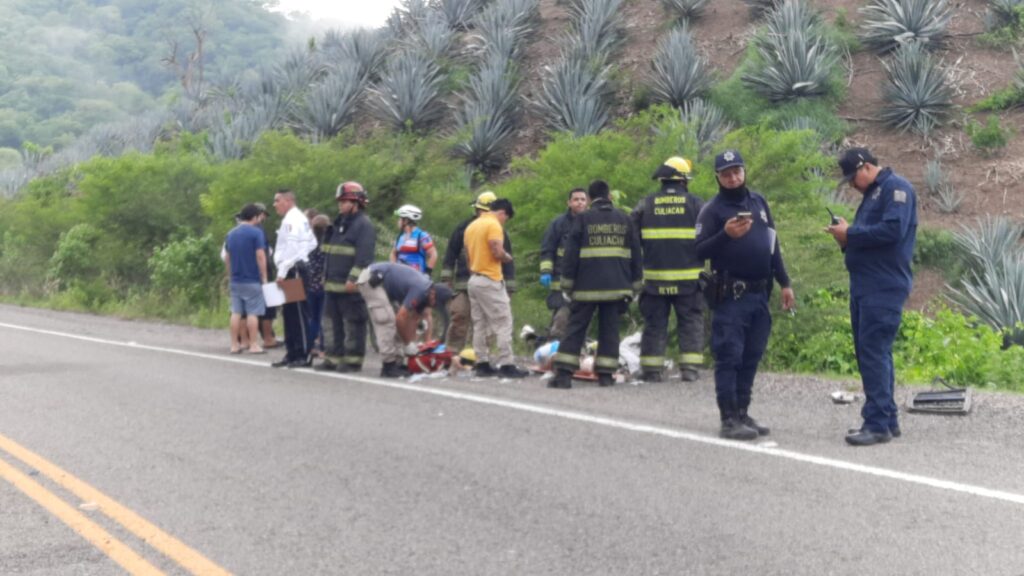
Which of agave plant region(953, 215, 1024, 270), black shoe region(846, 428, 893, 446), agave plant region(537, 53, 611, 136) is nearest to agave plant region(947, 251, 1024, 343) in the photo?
agave plant region(953, 215, 1024, 270)

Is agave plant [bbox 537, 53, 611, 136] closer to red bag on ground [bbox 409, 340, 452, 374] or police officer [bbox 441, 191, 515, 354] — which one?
police officer [bbox 441, 191, 515, 354]

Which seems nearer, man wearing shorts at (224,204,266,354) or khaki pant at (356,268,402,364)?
khaki pant at (356,268,402,364)

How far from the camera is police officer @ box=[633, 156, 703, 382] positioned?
11.7 metres

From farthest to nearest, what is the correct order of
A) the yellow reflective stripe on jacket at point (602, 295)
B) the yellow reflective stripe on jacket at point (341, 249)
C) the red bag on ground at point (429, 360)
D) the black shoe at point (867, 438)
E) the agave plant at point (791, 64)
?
the agave plant at point (791, 64) < the yellow reflective stripe on jacket at point (341, 249) < the red bag on ground at point (429, 360) < the yellow reflective stripe on jacket at point (602, 295) < the black shoe at point (867, 438)

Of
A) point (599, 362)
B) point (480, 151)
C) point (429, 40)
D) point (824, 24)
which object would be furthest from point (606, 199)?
point (429, 40)

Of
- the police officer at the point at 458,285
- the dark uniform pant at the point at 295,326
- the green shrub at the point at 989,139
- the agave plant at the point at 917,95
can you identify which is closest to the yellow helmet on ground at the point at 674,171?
the police officer at the point at 458,285

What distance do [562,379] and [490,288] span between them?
5.18 ft

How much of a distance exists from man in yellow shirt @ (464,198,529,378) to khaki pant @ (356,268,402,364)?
0.85 metres

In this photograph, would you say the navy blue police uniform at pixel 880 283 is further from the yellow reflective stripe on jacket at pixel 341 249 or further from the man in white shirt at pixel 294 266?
the man in white shirt at pixel 294 266

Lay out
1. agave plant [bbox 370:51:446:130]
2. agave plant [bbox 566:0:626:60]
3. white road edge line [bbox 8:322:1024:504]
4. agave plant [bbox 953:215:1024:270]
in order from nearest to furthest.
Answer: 1. white road edge line [bbox 8:322:1024:504]
2. agave plant [bbox 953:215:1024:270]
3. agave plant [bbox 370:51:446:130]
4. agave plant [bbox 566:0:626:60]

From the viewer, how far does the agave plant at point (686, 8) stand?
30.6 m

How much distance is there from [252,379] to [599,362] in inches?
→ 144

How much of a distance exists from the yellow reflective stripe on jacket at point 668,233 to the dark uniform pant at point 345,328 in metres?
3.03

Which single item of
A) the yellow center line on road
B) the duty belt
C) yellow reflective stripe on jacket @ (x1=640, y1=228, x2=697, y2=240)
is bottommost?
the yellow center line on road
